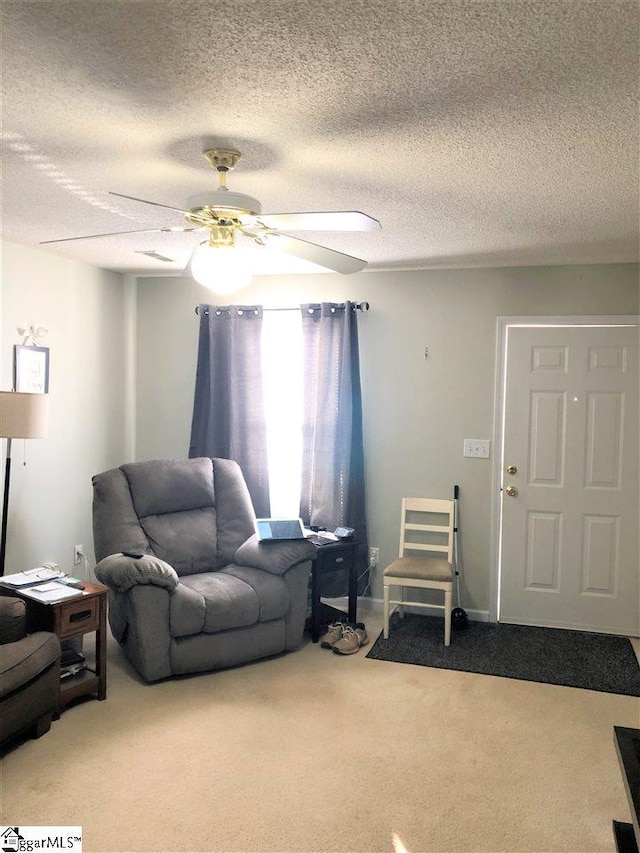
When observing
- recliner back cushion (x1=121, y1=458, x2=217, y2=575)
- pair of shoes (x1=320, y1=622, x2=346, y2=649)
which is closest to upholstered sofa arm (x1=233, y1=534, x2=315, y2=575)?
recliner back cushion (x1=121, y1=458, x2=217, y2=575)

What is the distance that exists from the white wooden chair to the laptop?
62cm

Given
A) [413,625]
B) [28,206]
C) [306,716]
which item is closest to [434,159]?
[28,206]

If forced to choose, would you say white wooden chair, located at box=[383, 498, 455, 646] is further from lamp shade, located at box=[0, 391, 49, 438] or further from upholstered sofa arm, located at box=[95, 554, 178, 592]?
lamp shade, located at box=[0, 391, 49, 438]

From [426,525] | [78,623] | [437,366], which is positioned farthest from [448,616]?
[78,623]

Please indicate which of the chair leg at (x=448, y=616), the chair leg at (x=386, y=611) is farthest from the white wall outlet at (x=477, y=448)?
the chair leg at (x=386, y=611)

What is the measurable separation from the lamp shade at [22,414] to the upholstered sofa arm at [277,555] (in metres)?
1.33

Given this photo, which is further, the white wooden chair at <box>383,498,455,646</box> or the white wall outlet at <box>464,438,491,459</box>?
the white wall outlet at <box>464,438,491,459</box>

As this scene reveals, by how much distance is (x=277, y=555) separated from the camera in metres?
3.82

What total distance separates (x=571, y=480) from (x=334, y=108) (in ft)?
10.3

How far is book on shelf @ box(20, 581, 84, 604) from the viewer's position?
310 centimetres

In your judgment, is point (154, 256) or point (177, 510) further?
point (154, 256)

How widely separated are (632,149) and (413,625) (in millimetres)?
3113

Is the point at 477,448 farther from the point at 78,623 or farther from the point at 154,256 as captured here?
the point at 78,623

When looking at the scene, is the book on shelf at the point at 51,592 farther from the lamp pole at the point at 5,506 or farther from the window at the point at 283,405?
the window at the point at 283,405
